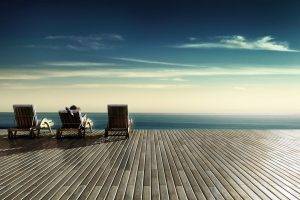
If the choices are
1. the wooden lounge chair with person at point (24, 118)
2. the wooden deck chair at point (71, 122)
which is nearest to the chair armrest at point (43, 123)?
the wooden lounge chair with person at point (24, 118)

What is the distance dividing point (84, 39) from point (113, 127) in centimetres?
2101

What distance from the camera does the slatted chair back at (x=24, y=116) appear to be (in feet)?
35.3

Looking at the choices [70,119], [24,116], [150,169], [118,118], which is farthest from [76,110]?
[150,169]

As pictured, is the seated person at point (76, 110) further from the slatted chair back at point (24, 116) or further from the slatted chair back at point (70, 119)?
the slatted chair back at point (24, 116)

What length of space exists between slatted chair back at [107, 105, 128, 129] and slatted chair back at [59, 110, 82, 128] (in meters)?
0.91

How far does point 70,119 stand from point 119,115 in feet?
4.70

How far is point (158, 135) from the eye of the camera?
11.6 metres

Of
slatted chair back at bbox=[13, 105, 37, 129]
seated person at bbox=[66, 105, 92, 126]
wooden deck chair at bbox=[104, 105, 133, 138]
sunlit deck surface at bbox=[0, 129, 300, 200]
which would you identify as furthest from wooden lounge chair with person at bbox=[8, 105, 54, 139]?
wooden deck chair at bbox=[104, 105, 133, 138]

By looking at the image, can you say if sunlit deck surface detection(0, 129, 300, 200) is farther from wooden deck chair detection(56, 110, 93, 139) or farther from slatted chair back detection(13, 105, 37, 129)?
slatted chair back detection(13, 105, 37, 129)

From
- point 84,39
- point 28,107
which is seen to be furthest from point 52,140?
point 84,39

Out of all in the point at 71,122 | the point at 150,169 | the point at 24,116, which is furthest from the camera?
the point at 71,122

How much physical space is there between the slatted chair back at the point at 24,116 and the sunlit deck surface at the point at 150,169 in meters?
0.59

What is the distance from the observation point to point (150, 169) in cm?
649

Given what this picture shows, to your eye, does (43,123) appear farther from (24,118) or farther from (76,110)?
(76,110)
